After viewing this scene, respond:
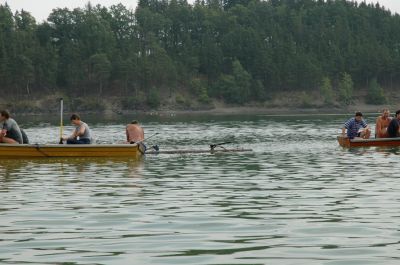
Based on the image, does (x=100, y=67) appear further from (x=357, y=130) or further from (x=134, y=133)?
(x=134, y=133)

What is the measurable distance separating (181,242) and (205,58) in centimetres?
16589

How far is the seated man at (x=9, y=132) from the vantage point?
96.2ft

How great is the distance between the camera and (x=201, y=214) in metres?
15.0

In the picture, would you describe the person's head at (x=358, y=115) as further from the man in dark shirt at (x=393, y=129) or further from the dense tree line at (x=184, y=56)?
the dense tree line at (x=184, y=56)

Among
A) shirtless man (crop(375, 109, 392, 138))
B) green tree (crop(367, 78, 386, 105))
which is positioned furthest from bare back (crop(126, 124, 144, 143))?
green tree (crop(367, 78, 386, 105))

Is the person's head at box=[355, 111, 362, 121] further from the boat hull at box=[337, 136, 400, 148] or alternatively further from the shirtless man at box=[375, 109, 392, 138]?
the boat hull at box=[337, 136, 400, 148]

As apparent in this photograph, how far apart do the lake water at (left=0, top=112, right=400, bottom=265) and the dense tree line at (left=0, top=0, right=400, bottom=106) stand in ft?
420

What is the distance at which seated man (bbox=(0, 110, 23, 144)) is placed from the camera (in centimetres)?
2933

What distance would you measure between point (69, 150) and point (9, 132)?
87.0 inches

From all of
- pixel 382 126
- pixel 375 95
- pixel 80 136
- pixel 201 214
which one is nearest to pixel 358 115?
pixel 382 126

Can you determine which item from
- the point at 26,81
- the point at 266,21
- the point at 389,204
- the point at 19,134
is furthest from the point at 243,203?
the point at 266,21

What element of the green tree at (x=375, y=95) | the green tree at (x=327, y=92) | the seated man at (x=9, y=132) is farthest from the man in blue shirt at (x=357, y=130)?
the green tree at (x=375, y=95)

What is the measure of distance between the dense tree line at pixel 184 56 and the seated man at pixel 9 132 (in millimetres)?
120625

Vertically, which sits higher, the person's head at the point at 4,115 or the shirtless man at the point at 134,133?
the person's head at the point at 4,115
